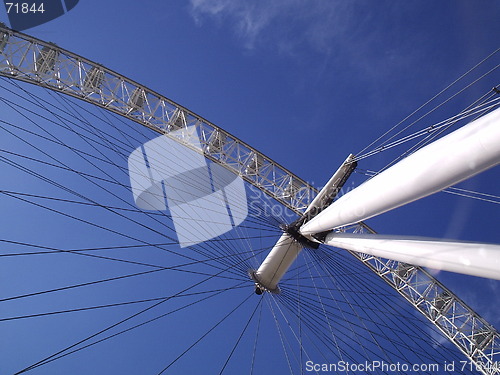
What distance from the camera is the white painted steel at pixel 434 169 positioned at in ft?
15.1

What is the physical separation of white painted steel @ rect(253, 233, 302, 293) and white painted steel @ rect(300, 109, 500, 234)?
7.66 meters

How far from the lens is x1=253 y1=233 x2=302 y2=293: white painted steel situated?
15.3m

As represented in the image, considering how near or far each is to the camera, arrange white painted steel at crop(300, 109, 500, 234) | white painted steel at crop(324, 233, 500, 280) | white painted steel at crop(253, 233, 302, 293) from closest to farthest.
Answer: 1. white painted steel at crop(300, 109, 500, 234)
2. white painted steel at crop(324, 233, 500, 280)
3. white painted steel at crop(253, 233, 302, 293)

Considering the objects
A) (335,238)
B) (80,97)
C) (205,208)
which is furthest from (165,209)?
(335,238)

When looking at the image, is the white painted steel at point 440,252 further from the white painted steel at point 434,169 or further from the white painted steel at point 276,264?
the white painted steel at point 276,264

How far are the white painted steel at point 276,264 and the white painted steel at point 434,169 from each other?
25.1 feet

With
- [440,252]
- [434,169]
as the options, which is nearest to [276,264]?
[440,252]

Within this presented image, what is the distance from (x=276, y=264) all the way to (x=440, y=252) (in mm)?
10023

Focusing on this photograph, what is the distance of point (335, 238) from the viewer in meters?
10.7

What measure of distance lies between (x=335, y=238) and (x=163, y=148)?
10.2 metres

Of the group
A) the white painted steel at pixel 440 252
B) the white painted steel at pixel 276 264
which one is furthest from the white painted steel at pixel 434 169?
the white painted steel at pixel 276 264

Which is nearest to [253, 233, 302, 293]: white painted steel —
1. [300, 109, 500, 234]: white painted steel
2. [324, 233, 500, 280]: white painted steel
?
[324, 233, 500, 280]: white painted steel

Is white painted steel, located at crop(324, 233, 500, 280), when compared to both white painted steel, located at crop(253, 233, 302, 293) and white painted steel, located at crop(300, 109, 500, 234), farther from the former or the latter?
white painted steel, located at crop(253, 233, 302, 293)

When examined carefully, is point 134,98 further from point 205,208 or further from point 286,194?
point 286,194
